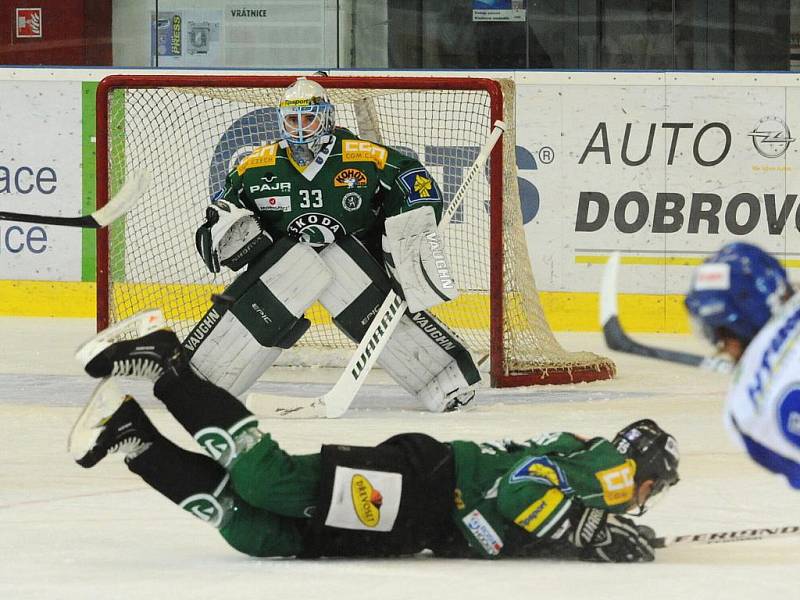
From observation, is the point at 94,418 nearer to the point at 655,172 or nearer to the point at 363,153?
the point at 363,153

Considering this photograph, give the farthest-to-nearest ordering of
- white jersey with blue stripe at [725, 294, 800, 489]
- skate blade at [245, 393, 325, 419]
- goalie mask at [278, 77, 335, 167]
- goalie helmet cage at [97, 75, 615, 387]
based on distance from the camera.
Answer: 1. goalie helmet cage at [97, 75, 615, 387]
2. goalie mask at [278, 77, 335, 167]
3. skate blade at [245, 393, 325, 419]
4. white jersey with blue stripe at [725, 294, 800, 489]

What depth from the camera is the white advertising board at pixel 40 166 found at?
748 centimetres

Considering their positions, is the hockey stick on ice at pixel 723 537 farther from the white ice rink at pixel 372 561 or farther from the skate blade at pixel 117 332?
the skate blade at pixel 117 332

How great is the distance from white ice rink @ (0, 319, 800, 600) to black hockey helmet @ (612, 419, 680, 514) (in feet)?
0.48

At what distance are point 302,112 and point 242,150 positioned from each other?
2.05 m

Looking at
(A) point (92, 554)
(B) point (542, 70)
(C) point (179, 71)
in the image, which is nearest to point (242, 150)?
(C) point (179, 71)

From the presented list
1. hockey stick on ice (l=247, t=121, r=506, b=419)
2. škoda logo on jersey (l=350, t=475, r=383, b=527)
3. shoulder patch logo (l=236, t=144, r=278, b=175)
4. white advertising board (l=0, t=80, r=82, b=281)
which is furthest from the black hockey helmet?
white advertising board (l=0, t=80, r=82, b=281)

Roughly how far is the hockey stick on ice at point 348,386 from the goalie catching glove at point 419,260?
8cm

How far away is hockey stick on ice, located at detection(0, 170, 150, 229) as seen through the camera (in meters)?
3.88

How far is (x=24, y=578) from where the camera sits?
2594 millimetres

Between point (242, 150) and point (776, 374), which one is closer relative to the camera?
point (776, 374)

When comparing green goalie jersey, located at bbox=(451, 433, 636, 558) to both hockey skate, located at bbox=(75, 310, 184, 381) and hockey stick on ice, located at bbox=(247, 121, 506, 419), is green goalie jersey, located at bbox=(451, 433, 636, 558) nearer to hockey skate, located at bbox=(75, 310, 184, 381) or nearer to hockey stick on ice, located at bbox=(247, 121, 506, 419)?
hockey skate, located at bbox=(75, 310, 184, 381)

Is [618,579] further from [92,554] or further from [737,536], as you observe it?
[92,554]

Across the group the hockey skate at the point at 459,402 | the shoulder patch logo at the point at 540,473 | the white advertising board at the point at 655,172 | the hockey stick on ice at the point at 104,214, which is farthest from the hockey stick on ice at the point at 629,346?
the white advertising board at the point at 655,172
